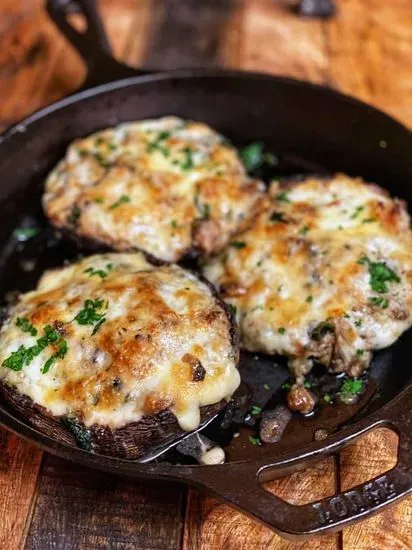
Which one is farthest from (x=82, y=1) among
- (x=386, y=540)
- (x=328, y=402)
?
(x=386, y=540)

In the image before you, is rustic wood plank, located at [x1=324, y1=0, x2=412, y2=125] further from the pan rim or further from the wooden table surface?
the pan rim

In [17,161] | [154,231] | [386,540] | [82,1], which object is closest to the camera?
[386,540]

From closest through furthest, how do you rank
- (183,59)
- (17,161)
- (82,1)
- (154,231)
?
(154,231) → (17,161) → (82,1) → (183,59)

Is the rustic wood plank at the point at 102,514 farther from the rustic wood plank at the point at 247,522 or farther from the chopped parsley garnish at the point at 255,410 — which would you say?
the chopped parsley garnish at the point at 255,410

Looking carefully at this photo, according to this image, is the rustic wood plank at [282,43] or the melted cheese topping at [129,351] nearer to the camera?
the melted cheese topping at [129,351]

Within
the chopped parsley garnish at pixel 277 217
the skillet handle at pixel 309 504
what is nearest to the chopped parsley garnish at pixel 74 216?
the chopped parsley garnish at pixel 277 217

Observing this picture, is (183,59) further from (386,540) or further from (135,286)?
(386,540)

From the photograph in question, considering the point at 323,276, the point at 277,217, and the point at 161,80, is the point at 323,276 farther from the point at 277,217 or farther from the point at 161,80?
the point at 161,80
